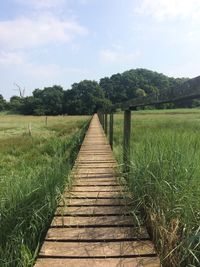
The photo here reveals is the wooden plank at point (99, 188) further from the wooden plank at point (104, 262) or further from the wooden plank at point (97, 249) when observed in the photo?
the wooden plank at point (104, 262)

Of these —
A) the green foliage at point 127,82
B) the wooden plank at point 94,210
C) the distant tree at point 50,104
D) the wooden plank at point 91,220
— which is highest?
the green foliage at point 127,82

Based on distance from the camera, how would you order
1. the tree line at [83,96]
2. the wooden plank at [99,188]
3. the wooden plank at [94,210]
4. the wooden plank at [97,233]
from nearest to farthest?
1. the wooden plank at [97,233]
2. the wooden plank at [94,210]
3. the wooden plank at [99,188]
4. the tree line at [83,96]

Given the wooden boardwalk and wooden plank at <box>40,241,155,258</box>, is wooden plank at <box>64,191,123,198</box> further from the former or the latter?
wooden plank at <box>40,241,155,258</box>

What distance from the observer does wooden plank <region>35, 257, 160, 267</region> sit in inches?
111

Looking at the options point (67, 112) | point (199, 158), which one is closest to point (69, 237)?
point (199, 158)

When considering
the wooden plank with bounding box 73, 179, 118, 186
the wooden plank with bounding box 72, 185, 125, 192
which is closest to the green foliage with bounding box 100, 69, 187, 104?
the wooden plank with bounding box 73, 179, 118, 186

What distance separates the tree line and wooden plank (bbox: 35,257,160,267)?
95.7m

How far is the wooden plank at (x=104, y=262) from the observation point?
283 cm

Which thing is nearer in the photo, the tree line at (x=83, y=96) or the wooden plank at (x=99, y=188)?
the wooden plank at (x=99, y=188)

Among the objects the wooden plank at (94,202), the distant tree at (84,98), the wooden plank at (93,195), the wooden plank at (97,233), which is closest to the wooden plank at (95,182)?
the wooden plank at (93,195)

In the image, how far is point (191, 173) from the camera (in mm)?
3477

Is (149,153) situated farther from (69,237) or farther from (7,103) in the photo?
(7,103)

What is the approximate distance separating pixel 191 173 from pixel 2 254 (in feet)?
6.01

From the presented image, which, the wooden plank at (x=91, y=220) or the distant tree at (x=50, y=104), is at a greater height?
the wooden plank at (x=91, y=220)
